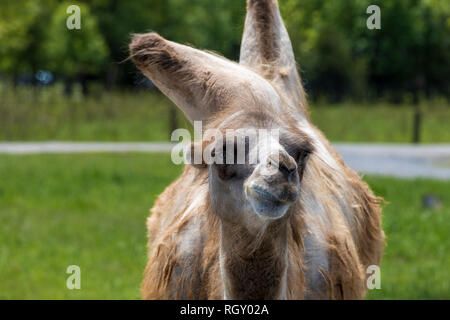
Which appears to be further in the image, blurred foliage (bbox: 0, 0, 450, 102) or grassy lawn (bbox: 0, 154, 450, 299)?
blurred foliage (bbox: 0, 0, 450, 102)

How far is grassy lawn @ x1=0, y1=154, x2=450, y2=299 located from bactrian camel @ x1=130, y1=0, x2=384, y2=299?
339 cm

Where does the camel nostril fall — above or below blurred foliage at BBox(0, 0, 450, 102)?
below

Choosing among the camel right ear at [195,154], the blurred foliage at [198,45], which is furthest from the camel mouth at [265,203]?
the blurred foliage at [198,45]

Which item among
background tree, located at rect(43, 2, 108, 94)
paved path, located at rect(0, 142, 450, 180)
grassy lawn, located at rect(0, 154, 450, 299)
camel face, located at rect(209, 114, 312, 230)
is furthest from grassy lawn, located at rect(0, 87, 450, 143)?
camel face, located at rect(209, 114, 312, 230)

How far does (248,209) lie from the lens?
9.90 feet

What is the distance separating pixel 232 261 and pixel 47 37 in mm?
33816

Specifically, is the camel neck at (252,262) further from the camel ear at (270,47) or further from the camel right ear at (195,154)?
the camel ear at (270,47)

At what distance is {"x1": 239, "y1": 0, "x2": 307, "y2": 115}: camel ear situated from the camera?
15.2 feet

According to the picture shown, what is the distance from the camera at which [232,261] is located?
10.5 ft

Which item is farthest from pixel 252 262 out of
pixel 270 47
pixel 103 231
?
pixel 103 231

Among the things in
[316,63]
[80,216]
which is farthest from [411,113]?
[80,216]

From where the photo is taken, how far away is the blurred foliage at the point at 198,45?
27062 mm

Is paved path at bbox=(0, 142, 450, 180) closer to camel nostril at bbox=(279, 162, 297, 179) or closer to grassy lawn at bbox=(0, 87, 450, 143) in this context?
grassy lawn at bbox=(0, 87, 450, 143)
